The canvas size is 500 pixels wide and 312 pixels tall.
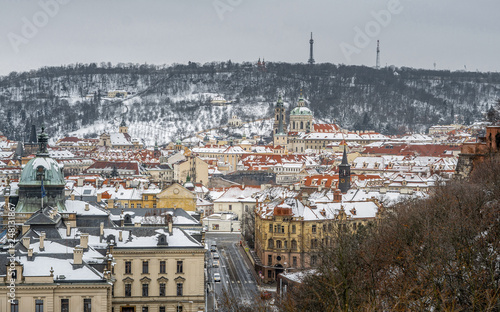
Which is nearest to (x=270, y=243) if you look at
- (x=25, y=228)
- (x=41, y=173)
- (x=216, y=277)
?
(x=216, y=277)

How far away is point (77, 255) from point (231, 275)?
25.8 meters

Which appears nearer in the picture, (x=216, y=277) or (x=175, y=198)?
(x=216, y=277)

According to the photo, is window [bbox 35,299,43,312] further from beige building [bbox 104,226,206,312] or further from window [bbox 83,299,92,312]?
beige building [bbox 104,226,206,312]

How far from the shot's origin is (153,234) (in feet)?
148

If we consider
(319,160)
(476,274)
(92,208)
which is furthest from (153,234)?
(319,160)

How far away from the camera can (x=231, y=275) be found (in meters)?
60.5

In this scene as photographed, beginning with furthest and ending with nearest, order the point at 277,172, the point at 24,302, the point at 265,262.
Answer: the point at 277,172
the point at 265,262
the point at 24,302

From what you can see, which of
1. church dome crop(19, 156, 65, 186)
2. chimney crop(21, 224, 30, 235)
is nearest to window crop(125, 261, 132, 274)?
chimney crop(21, 224, 30, 235)

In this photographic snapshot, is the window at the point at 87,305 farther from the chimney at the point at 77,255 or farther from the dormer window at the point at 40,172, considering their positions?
the dormer window at the point at 40,172

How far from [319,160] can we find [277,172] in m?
23.9

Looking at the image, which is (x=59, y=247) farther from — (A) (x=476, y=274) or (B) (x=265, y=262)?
(B) (x=265, y=262)

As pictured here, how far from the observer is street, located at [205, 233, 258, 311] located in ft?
169

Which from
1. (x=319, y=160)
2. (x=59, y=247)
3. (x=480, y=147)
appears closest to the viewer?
(x=59, y=247)

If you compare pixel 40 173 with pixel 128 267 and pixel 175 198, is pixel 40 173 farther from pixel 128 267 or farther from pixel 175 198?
pixel 175 198
